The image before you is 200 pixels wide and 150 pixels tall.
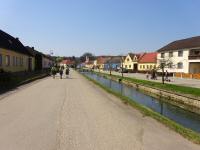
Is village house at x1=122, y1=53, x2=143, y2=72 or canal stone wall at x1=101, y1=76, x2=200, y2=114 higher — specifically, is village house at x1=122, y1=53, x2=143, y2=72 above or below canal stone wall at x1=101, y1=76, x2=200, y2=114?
above

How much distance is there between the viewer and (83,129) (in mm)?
9375

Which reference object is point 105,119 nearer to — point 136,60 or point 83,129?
point 83,129

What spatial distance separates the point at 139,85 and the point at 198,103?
14.8m

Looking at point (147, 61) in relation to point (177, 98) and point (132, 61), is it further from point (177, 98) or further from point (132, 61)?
point (177, 98)

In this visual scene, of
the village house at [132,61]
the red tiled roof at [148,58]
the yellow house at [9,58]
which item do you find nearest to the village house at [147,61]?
the red tiled roof at [148,58]

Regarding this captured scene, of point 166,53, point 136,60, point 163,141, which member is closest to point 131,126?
point 163,141

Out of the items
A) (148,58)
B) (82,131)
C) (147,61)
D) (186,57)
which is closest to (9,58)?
(186,57)

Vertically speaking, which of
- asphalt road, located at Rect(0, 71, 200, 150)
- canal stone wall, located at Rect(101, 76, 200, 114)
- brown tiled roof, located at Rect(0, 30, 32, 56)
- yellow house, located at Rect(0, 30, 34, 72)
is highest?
brown tiled roof, located at Rect(0, 30, 32, 56)

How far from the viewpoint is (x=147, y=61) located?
85438 mm

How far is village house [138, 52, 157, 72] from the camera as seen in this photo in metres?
83.2

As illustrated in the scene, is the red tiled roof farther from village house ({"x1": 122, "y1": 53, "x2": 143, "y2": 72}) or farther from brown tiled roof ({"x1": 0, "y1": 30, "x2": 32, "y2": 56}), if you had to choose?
brown tiled roof ({"x1": 0, "y1": 30, "x2": 32, "y2": 56})

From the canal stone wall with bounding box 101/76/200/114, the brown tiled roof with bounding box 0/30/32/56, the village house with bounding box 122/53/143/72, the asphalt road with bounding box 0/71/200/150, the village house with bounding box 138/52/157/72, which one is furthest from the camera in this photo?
the village house with bounding box 122/53/143/72

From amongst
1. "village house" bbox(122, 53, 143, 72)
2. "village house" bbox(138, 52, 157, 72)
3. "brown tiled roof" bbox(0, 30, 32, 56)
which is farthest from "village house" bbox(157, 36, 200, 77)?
"village house" bbox(122, 53, 143, 72)

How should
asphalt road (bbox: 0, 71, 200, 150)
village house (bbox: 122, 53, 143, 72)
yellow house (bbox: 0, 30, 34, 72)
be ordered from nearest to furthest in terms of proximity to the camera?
asphalt road (bbox: 0, 71, 200, 150), yellow house (bbox: 0, 30, 34, 72), village house (bbox: 122, 53, 143, 72)
